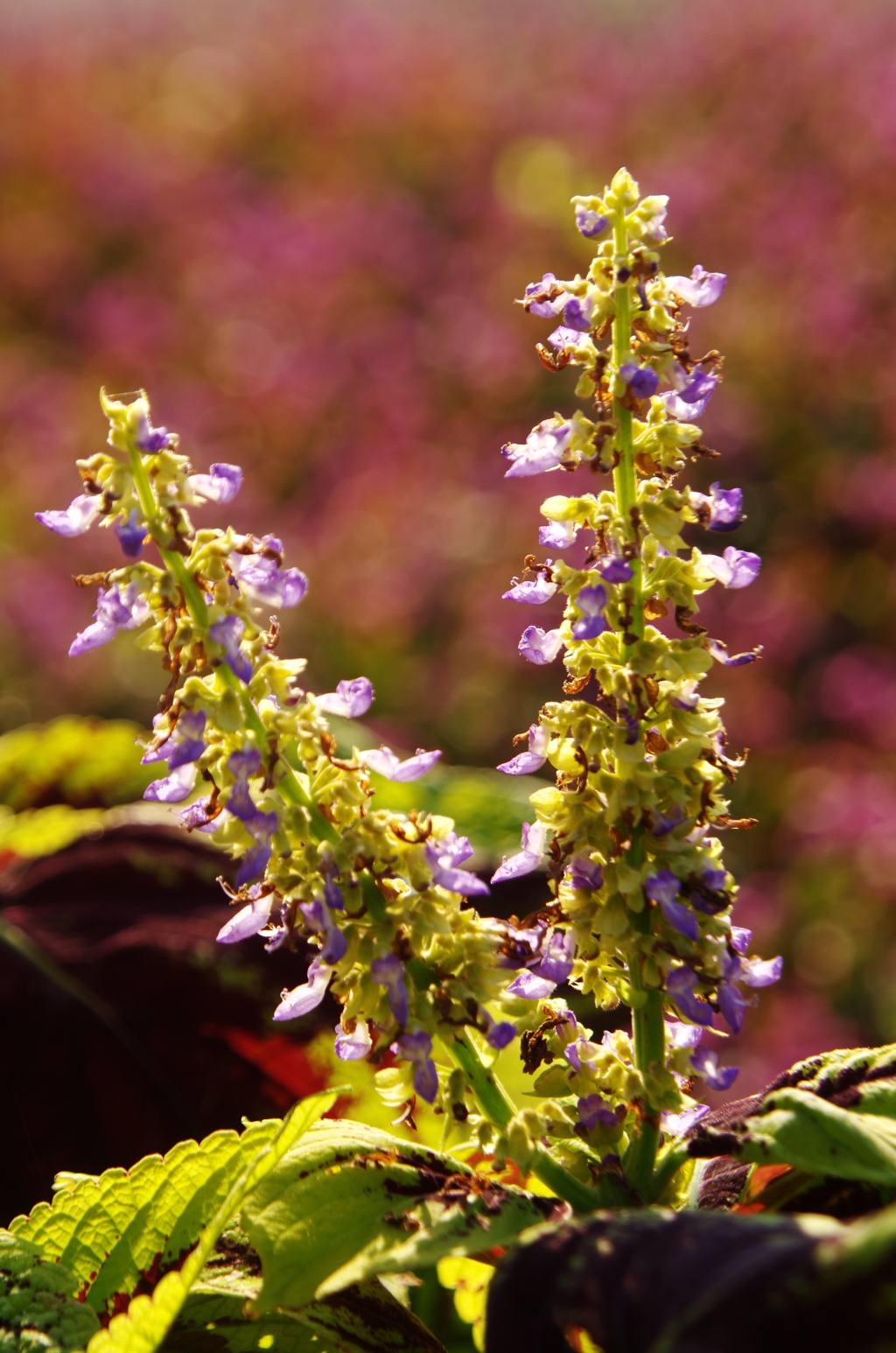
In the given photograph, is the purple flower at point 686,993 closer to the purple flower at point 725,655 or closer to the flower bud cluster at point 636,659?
the flower bud cluster at point 636,659

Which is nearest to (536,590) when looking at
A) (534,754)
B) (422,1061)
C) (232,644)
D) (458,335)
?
(534,754)

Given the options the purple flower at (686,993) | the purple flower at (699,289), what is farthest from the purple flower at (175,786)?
the purple flower at (699,289)

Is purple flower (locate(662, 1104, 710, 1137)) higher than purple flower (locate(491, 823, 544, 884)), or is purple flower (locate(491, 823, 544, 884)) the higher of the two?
purple flower (locate(491, 823, 544, 884))

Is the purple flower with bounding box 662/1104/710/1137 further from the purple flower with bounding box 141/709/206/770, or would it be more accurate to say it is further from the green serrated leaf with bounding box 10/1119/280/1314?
the purple flower with bounding box 141/709/206/770

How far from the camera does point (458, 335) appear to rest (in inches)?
203

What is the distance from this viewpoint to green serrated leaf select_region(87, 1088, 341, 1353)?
2.56ft

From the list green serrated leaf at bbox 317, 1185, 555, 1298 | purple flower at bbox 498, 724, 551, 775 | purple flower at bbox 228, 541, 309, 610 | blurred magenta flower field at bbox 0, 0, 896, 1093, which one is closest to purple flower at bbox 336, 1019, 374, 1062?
green serrated leaf at bbox 317, 1185, 555, 1298

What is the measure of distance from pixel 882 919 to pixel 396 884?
260 centimetres

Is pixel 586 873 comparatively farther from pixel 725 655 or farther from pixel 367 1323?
pixel 367 1323

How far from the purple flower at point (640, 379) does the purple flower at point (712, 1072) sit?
46 cm

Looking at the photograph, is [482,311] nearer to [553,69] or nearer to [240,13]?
[553,69]

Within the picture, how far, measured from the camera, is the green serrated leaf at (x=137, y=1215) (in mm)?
938

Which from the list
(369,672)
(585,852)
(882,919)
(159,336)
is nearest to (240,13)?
(159,336)

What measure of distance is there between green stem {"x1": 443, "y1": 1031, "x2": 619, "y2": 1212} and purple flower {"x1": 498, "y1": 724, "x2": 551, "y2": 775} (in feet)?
0.61
